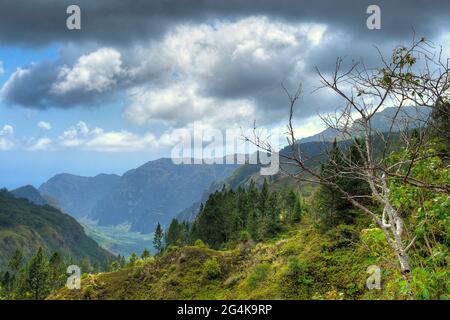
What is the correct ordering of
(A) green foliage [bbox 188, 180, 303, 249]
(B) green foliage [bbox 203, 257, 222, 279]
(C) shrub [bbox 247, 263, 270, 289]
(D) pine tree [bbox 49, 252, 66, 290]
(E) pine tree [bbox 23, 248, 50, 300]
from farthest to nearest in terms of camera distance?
(D) pine tree [bbox 49, 252, 66, 290] → (E) pine tree [bbox 23, 248, 50, 300] → (A) green foliage [bbox 188, 180, 303, 249] → (B) green foliage [bbox 203, 257, 222, 279] → (C) shrub [bbox 247, 263, 270, 289]

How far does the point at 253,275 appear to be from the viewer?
97.4 feet

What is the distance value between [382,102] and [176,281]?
108 ft

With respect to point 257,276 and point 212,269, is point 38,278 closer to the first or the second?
point 212,269

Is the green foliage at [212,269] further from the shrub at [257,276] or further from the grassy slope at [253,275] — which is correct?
the shrub at [257,276]

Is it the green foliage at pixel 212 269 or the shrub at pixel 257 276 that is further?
the green foliage at pixel 212 269

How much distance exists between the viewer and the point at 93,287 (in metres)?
40.2

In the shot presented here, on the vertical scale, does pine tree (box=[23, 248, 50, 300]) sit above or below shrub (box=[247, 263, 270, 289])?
below

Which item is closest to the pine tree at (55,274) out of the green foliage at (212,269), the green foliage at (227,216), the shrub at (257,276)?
the green foliage at (227,216)

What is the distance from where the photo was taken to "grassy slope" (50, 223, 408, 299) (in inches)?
957

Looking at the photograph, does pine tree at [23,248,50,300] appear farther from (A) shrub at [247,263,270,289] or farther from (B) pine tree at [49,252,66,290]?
(A) shrub at [247,263,270,289]

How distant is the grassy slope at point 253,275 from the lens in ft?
79.8

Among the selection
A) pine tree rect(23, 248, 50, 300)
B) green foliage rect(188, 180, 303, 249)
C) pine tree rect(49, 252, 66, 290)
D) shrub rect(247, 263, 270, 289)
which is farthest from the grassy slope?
pine tree rect(49, 252, 66, 290)
